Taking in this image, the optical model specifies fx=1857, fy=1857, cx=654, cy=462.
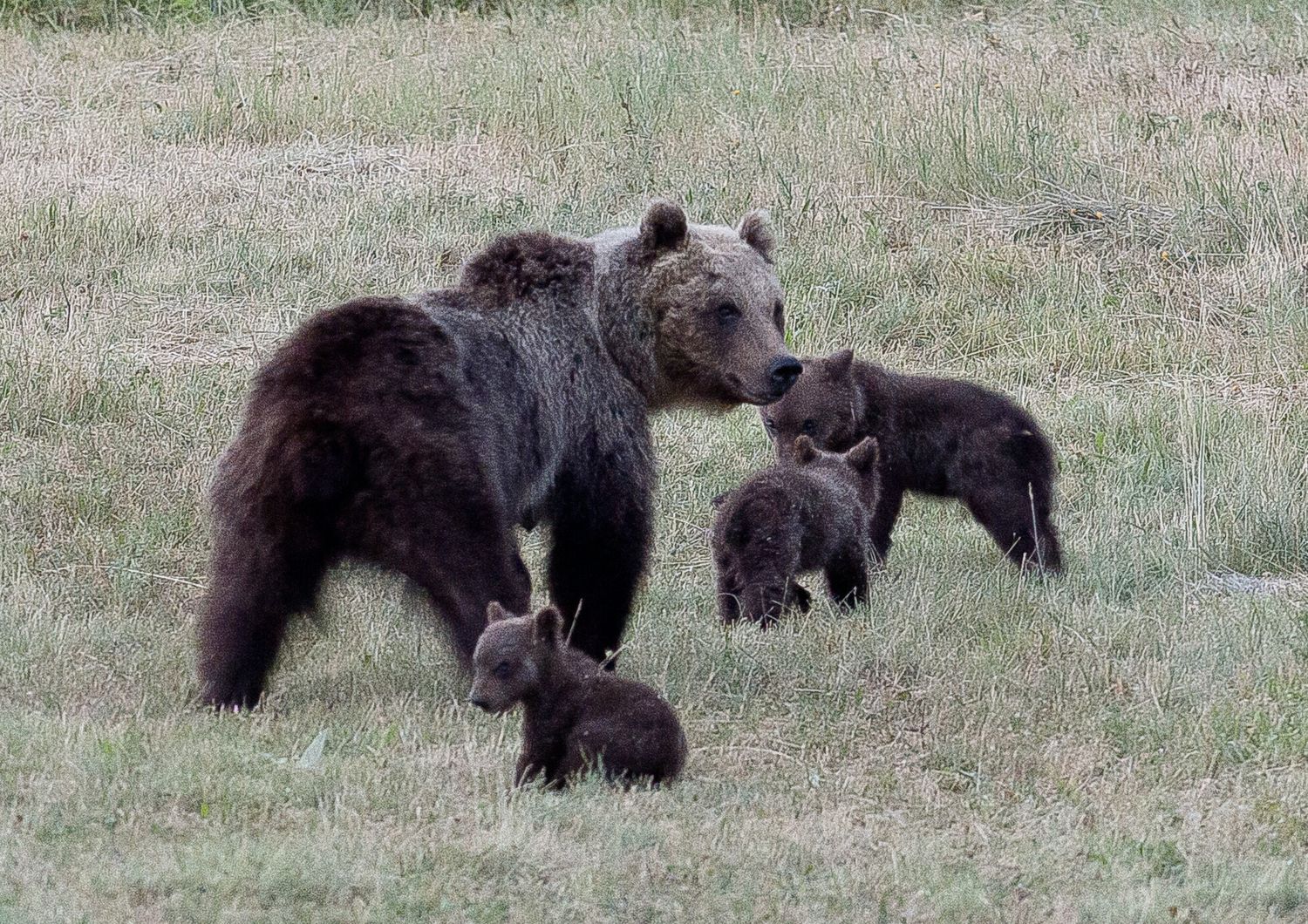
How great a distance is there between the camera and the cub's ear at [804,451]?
8.90m

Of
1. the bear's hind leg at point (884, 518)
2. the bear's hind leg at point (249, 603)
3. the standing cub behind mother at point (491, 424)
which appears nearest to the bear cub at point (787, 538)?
the standing cub behind mother at point (491, 424)

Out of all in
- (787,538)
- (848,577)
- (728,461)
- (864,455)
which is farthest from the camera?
(728,461)

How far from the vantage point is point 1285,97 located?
17578 millimetres

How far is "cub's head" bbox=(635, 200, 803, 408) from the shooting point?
307 inches

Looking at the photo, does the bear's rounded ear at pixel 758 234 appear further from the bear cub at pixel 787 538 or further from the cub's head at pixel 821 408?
the cub's head at pixel 821 408

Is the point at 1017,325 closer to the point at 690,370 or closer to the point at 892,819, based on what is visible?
the point at 690,370

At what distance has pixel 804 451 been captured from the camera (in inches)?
350

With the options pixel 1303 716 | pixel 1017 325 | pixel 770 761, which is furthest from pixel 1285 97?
pixel 770 761

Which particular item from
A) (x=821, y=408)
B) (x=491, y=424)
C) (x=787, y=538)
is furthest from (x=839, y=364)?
(x=491, y=424)

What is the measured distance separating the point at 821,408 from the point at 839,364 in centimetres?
24

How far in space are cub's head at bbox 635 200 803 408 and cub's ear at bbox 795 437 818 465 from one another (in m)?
0.96

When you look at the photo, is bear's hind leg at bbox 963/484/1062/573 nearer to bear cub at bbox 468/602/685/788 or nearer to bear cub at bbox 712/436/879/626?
bear cub at bbox 712/436/879/626

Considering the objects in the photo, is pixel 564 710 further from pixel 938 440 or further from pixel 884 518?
pixel 938 440

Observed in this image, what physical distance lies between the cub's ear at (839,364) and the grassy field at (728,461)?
3.65 feet
